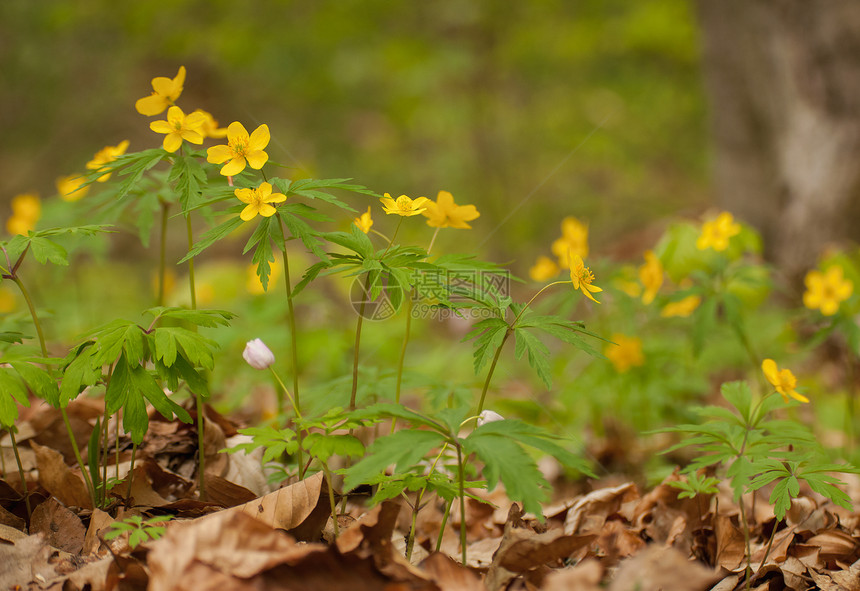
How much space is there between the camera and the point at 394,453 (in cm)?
96

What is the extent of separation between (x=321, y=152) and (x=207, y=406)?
5.94 m

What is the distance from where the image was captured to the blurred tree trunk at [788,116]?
3.29m

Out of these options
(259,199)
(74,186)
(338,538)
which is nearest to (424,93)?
(74,186)

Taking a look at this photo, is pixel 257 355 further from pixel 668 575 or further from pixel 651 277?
pixel 651 277

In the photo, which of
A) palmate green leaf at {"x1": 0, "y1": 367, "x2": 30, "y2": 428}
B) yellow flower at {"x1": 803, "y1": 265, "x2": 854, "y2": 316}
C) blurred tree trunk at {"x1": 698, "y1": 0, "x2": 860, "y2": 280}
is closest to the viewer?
palmate green leaf at {"x1": 0, "y1": 367, "x2": 30, "y2": 428}

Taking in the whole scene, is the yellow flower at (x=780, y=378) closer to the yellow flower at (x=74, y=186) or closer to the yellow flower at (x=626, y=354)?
the yellow flower at (x=626, y=354)

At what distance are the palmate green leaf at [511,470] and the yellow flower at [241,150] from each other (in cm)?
66

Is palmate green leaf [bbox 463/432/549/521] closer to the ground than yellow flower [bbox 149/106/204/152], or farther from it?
closer to the ground

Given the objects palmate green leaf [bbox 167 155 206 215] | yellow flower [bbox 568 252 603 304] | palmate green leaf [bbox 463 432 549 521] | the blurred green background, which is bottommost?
palmate green leaf [bbox 463 432 549 521]

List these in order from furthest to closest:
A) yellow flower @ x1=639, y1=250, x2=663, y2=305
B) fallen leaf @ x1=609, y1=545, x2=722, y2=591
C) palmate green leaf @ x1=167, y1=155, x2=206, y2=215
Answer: yellow flower @ x1=639, y1=250, x2=663, y2=305, palmate green leaf @ x1=167, y1=155, x2=206, y2=215, fallen leaf @ x1=609, y1=545, x2=722, y2=591

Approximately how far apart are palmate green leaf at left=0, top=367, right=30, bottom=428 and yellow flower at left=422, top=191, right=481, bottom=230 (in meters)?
0.84

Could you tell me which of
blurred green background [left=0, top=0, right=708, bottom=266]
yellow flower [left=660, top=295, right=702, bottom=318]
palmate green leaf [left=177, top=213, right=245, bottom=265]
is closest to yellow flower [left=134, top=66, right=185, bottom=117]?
palmate green leaf [left=177, top=213, right=245, bottom=265]

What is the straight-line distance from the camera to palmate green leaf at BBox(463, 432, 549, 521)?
91 cm

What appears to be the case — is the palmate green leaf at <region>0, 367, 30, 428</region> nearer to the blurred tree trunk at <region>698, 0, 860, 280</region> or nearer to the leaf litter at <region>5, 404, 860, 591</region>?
the leaf litter at <region>5, 404, 860, 591</region>
